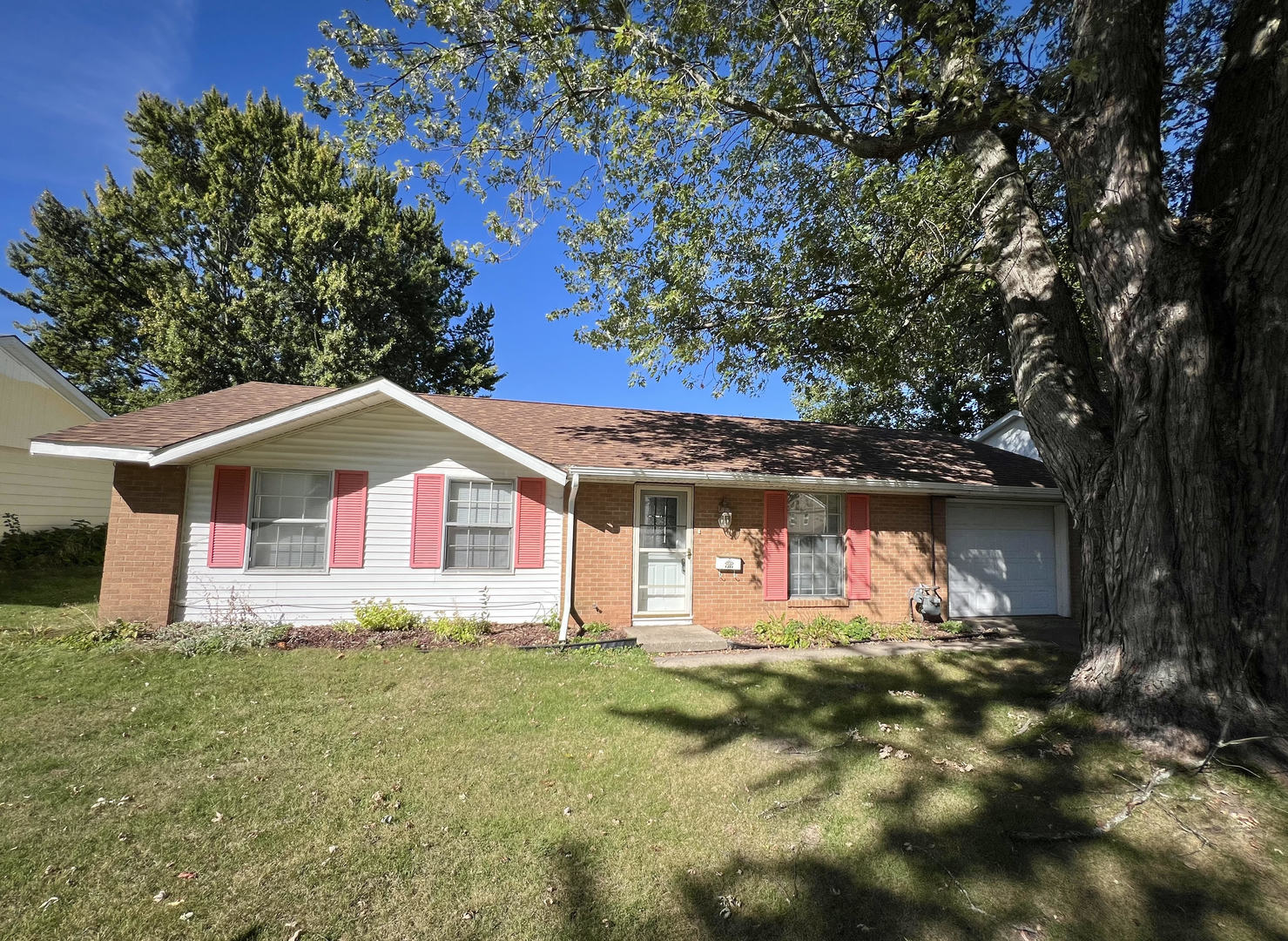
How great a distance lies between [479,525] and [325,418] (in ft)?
8.95

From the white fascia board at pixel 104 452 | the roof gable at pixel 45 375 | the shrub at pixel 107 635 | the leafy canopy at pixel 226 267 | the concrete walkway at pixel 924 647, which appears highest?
the leafy canopy at pixel 226 267

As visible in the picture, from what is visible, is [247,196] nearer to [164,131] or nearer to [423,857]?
[164,131]

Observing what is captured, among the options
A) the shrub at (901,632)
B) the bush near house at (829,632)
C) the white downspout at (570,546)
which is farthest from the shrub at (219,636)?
the shrub at (901,632)

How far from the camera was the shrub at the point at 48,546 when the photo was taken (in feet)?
40.3

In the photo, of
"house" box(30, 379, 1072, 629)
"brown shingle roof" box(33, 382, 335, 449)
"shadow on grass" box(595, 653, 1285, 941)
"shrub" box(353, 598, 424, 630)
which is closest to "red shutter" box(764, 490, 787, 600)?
"house" box(30, 379, 1072, 629)

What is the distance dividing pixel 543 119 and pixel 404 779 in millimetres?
8186

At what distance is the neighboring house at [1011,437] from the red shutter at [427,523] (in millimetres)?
13318

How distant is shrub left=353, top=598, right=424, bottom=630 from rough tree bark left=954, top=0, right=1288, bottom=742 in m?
8.26

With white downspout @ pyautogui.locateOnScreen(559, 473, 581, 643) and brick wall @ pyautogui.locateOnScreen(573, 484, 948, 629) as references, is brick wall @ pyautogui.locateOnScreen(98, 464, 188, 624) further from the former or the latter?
brick wall @ pyautogui.locateOnScreen(573, 484, 948, 629)

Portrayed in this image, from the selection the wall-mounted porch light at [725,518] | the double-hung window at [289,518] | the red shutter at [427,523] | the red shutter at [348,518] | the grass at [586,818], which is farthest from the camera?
the wall-mounted porch light at [725,518]

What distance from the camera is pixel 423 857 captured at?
354cm

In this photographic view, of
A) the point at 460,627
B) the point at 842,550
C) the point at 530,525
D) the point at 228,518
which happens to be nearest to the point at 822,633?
the point at 842,550

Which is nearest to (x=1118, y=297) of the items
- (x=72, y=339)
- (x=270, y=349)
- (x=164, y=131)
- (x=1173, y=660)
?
(x=1173, y=660)

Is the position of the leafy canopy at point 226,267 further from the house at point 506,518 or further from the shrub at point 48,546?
the house at point 506,518
